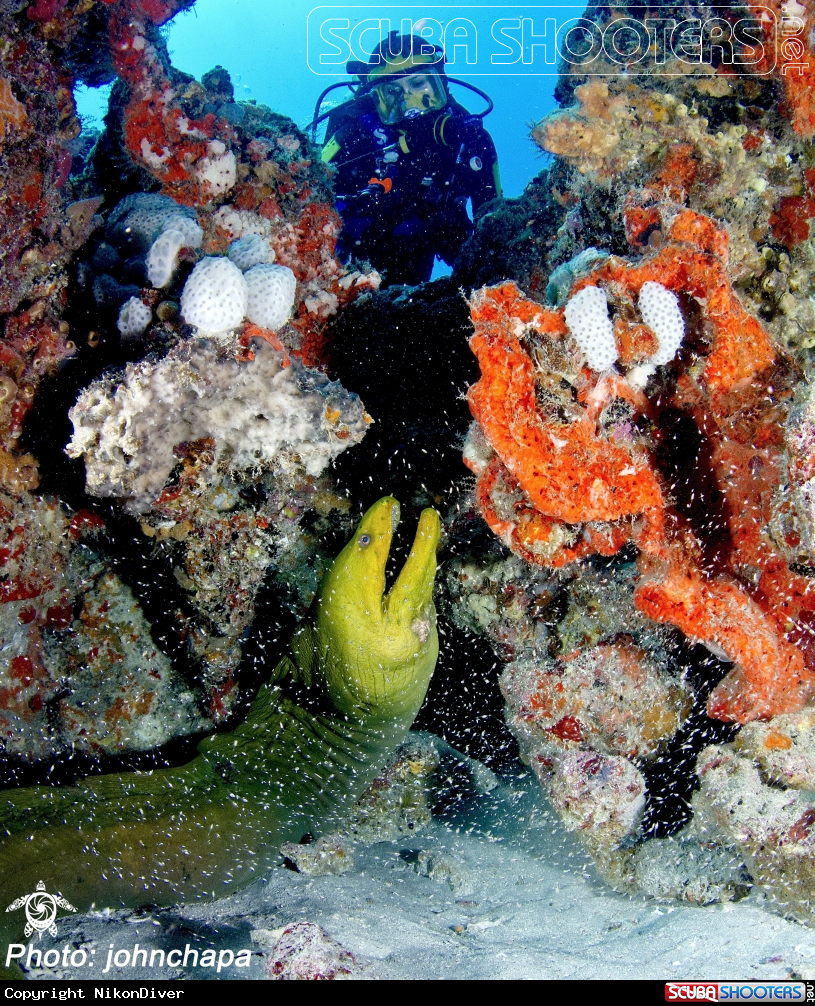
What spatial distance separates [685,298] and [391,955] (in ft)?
11.2

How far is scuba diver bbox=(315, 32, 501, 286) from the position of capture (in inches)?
287

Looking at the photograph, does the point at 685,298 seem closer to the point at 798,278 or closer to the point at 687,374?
the point at 687,374

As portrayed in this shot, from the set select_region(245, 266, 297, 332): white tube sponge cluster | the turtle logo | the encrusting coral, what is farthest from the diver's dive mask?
the turtle logo

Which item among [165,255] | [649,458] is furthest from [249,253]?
[649,458]

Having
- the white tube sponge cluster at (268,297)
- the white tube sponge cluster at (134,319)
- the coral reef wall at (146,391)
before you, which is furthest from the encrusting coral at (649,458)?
the white tube sponge cluster at (134,319)

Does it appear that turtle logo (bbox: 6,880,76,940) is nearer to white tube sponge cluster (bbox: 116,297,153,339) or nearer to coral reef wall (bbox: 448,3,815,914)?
coral reef wall (bbox: 448,3,815,914)

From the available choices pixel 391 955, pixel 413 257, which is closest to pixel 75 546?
pixel 391 955

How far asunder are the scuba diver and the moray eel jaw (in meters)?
5.65

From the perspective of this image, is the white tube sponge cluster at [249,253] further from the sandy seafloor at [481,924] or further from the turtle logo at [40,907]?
the turtle logo at [40,907]

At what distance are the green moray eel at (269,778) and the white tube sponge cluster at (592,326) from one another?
113cm

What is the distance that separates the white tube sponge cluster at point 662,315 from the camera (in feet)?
7.41

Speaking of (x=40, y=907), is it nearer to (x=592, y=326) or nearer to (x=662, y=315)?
(x=592, y=326)

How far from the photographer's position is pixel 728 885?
3.19 m

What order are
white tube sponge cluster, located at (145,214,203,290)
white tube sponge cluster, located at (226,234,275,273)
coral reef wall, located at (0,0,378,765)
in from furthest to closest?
white tube sponge cluster, located at (226,234,275,273) → white tube sponge cluster, located at (145,214,203,290) → coral reef wall, located at (0,0,378,765)
